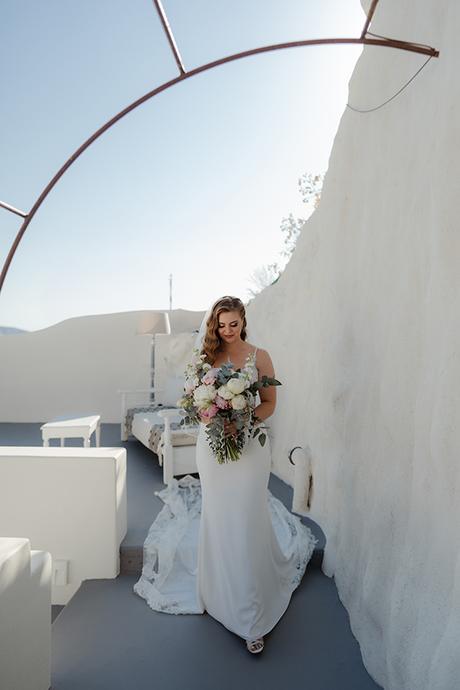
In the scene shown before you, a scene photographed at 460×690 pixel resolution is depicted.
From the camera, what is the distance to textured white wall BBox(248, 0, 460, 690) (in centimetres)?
167

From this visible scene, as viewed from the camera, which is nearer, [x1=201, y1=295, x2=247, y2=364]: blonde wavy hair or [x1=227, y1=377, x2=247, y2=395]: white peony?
[x1=227, y1=377, x2=247, y2=395]: white peony

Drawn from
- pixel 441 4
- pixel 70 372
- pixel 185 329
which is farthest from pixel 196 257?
pixel 441 4

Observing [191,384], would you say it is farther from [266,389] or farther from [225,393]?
[266,389]

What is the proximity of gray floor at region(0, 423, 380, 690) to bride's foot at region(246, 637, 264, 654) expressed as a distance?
2cm

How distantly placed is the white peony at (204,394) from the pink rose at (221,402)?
2 centimetres

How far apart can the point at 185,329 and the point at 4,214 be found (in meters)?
5.95

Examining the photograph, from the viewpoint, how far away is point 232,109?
4.86m

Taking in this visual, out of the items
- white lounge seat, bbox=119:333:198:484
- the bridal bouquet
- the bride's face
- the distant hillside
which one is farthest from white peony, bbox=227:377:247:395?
the distant hillside

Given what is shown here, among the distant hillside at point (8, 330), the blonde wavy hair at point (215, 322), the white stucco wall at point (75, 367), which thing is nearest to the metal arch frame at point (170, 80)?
the blonde wavy hair at point (215, 322)

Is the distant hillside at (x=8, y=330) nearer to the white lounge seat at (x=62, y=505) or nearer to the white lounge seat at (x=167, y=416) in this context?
the white lounge seat at (x=167, y=416)

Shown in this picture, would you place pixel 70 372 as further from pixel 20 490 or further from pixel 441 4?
pixel 441 4

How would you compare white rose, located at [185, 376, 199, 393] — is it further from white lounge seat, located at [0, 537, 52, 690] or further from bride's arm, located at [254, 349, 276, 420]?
white lounge seat, located at [0, 537, 52, 690]

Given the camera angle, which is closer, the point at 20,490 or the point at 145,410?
the point at 20,490

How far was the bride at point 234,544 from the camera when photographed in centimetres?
235
